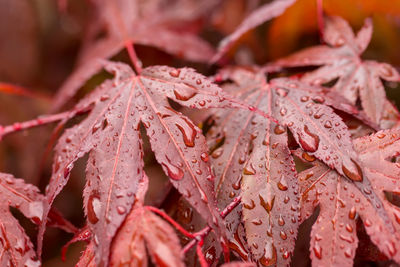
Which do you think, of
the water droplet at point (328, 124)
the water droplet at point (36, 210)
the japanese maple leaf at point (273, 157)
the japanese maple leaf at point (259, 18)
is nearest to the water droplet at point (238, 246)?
the japanese maple leaf at point (273, 157)

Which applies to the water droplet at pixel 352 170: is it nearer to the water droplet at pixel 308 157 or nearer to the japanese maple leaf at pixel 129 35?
the water droplet at pixel 308 157

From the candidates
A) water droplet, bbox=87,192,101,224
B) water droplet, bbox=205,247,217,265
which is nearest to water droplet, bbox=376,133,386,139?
water droplet, bbox=205,247,217,265

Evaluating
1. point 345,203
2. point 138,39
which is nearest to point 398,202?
point 345,203

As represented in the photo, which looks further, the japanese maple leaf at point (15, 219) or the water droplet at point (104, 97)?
the water droplet at point (104, 97)

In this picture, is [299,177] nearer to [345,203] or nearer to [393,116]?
[345,203]

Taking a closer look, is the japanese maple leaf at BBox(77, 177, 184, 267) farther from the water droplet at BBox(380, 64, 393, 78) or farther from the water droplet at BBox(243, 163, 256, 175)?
the water droplet at BBox(380, 64, 393, 78)
